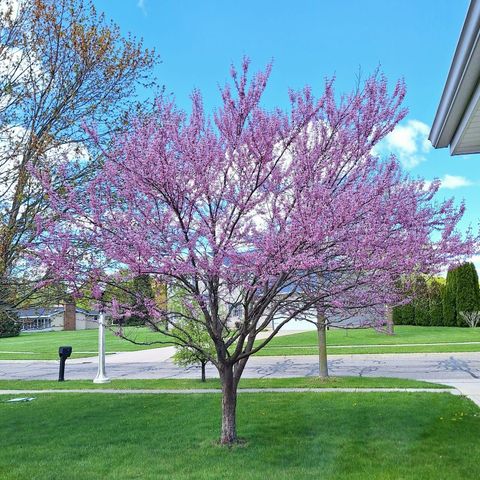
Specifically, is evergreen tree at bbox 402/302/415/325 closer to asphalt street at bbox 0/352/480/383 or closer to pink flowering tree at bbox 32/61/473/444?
asphalt street at bbox 0/352/480/383

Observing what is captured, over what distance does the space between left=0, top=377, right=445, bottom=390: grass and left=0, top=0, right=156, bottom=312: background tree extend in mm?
6433

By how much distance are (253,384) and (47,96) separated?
26.0 feet

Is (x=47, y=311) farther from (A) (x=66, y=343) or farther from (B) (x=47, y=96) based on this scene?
Answer: (A) (x=66, y=343)

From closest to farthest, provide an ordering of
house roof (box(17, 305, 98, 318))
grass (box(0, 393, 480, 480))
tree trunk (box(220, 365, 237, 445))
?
1. grass (box(0, 393, 480, 480))
2. tree trunk (box(220, 365, 237, 445))
3. house roof (box(17, 305, 98, 318))

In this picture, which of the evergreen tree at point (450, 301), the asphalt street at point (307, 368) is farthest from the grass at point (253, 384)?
the evergreen tree at point (450, 301)

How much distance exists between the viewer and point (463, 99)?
5457 mm

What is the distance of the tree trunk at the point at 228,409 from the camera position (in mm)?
6371

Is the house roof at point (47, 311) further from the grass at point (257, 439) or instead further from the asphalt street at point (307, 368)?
the asphalt street at point (307, 368)

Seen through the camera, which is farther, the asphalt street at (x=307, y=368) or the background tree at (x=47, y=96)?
the asphalt street at (x=307, y=368)

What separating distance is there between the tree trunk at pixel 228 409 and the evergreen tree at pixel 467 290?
27.6m

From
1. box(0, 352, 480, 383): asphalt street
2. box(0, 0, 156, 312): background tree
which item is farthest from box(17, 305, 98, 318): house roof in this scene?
box(0, 352, 480, 383): asphalt street

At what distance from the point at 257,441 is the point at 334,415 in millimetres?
1891

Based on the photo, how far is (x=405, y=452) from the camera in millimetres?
5828

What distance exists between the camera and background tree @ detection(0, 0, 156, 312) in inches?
268
